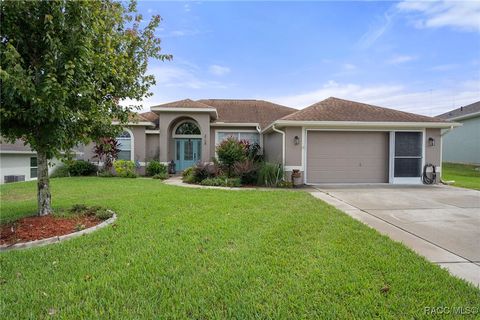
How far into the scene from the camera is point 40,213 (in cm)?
561

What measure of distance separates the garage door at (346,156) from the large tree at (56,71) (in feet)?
29.3

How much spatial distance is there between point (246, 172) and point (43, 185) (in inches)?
312

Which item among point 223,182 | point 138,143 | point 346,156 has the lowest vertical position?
point 223,182

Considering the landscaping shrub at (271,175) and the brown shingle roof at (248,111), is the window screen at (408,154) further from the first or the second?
the brown shingle roof at (248,111)

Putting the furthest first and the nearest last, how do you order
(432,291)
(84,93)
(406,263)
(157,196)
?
(157,196) < (84,93) < (406,263) < (432,291)

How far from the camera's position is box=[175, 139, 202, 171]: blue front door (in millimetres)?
17766

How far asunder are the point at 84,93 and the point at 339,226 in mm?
5518

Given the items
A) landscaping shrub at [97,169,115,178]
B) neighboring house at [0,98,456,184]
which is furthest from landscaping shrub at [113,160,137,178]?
neighboring house at [0,98,456,184]

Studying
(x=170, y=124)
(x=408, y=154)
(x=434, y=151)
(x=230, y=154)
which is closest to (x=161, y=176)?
(x=170, y=124)

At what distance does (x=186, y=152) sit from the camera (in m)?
17.8

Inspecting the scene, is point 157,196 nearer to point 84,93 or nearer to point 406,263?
point 84,93

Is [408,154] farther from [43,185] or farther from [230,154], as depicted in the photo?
[43,185]

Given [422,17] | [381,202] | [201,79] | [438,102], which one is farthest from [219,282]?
[438,102]

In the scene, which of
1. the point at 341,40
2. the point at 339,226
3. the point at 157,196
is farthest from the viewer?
the point at 341,40
